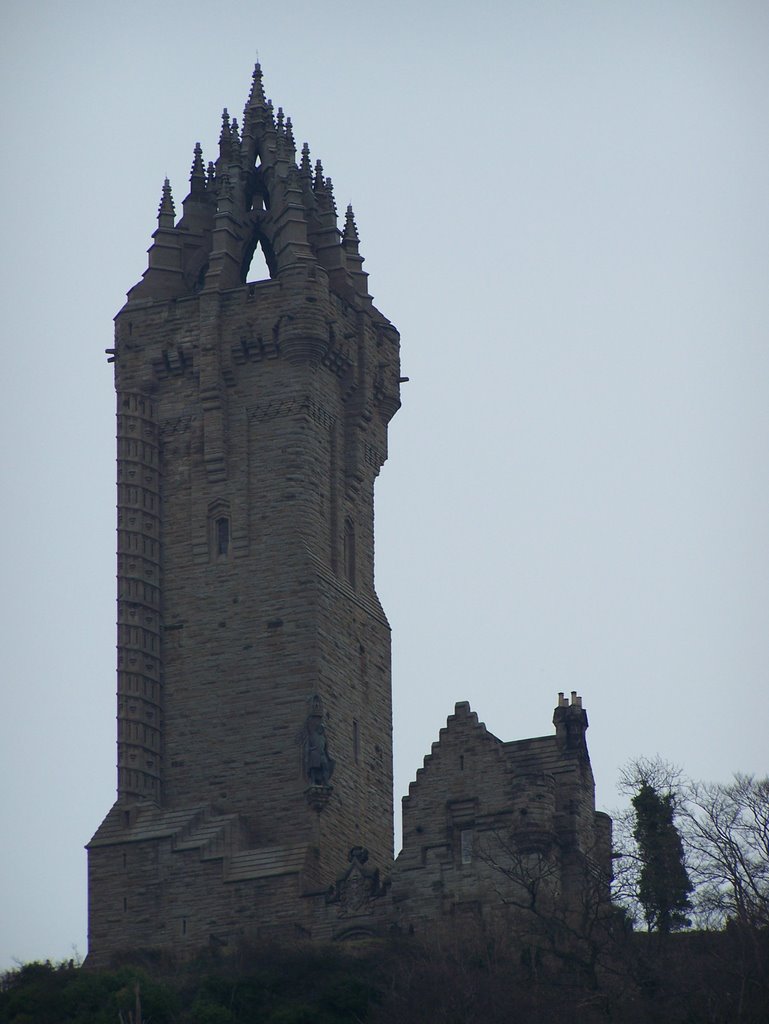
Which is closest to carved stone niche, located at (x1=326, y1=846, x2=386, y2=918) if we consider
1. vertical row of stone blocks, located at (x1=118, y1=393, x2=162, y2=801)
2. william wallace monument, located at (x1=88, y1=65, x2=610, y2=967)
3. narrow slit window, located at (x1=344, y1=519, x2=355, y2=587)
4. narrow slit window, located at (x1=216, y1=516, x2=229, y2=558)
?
william wallace monument, located at (x1=88, y1=65, x2=610, y2=967)

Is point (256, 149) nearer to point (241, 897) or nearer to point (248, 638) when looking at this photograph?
point (248, 638)

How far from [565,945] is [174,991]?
10182 millimetres

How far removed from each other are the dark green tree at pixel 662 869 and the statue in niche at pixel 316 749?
9826mm

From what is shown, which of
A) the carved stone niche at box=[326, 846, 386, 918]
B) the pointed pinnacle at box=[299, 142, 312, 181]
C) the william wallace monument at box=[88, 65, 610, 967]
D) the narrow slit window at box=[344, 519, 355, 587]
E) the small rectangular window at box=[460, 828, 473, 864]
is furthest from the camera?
the pointed pinnacle at box=[299, 142, 312, 181]

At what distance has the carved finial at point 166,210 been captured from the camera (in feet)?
335

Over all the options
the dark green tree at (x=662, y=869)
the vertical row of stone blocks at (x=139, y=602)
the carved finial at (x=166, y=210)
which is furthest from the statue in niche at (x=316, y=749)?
the carved finial at (x=166, y=210)

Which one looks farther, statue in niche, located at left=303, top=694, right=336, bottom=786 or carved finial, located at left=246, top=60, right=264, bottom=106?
carved finial, located at left=246, top=60, right=264, bottom=106

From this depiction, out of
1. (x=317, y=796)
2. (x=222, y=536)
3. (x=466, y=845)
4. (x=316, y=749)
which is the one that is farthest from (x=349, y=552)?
(x=466, y=845)

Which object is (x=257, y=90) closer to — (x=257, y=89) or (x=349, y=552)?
(x=257, y=89)

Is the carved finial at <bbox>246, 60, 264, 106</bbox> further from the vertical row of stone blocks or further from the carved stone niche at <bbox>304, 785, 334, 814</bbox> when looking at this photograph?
the carved stone niche at <bbox>304, 785, 334, 814</bbox>

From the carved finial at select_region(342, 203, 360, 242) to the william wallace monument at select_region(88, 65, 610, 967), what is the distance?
0.66 meters

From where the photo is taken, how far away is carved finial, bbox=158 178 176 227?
102 m

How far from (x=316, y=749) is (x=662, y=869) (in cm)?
1173

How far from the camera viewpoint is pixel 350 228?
103812 mm
